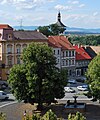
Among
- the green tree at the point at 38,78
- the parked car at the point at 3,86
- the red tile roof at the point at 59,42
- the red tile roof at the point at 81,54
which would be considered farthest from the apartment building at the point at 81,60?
the green tree at the point at 38,78

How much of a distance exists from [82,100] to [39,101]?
10.7 meters

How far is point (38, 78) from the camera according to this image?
43.9m

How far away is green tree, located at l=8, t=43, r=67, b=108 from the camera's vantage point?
43.5 meters

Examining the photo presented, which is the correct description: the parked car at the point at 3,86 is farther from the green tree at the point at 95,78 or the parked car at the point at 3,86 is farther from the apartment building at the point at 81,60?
the apartment building at the point at 81,60

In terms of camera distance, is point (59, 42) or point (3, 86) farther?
point (59, 42)

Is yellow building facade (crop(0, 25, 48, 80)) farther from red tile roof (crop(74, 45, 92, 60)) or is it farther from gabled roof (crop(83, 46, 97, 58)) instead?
gabled roof (crop(83, 46, 97, 58))

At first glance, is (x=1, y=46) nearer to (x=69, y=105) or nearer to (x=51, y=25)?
(x=69, y=105)

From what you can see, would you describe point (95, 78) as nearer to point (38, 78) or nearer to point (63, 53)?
point (38, 78)

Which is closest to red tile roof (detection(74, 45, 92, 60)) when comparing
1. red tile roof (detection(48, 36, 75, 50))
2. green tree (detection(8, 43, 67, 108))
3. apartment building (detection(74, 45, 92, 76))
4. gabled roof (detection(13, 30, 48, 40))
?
apartment building (detection(74, 45, 92, 76))

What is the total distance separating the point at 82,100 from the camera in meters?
53.1

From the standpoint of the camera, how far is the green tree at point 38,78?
4350 centimetres

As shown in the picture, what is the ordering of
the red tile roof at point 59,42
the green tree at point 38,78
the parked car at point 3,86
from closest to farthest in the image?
the green tree at point 38,78 < the parked car at point 3,86 < the red tile roof at point 59,42

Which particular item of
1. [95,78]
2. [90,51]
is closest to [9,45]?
[90,51]

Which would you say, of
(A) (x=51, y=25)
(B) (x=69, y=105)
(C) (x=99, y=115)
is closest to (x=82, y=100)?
(B) (x=69, y=105)
